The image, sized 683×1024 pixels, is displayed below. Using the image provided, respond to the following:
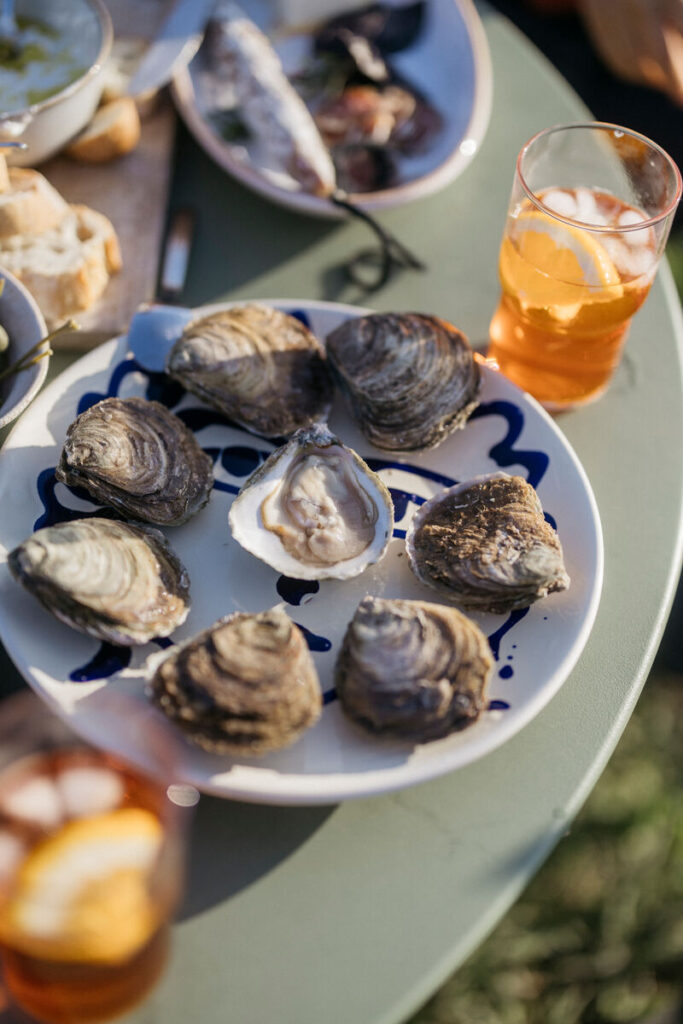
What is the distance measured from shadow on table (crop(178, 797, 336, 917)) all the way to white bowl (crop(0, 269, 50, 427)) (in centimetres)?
50

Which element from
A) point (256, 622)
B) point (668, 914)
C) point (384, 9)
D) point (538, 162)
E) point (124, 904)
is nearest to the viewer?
point (124, 904)

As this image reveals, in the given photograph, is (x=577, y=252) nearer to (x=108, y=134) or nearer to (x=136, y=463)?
(x=136, y=463)

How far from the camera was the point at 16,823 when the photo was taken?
2.14 feet

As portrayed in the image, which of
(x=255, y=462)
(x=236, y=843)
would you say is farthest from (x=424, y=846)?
(x=255, y=462)

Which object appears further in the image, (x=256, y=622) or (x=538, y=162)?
(x=538, y=162)

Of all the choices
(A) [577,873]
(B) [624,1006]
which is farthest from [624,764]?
(B) [624,1006]

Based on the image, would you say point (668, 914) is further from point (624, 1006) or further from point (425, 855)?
point (425, 855)

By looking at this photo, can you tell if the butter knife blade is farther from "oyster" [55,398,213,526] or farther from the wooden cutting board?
"oyster" [55,398,213,526]

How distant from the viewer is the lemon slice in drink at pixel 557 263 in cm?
105

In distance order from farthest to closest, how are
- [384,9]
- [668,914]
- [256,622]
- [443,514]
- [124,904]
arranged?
[384,9] < [668,914] < [443,514] < [256,622] < [124,904]

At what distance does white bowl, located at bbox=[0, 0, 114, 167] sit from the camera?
125cm

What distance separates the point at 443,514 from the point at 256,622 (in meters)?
0.27

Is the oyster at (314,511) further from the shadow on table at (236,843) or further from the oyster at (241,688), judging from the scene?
the shadow on table at (236,843)

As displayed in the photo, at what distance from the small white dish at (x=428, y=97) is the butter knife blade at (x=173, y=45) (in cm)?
3
